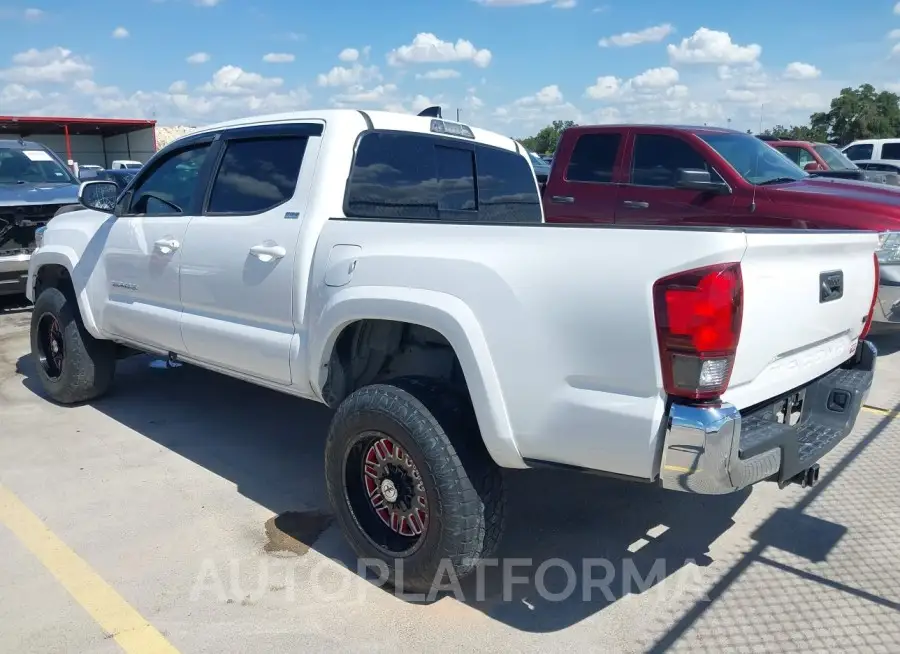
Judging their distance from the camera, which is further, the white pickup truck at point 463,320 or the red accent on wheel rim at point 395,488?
the red accent on wheel rim at point 395,488

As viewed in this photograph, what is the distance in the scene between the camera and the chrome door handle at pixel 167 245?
4.32 metres

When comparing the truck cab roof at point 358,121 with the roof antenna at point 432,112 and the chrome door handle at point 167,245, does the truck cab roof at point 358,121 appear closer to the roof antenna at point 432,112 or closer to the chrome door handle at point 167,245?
the roof antenna at point 432,112

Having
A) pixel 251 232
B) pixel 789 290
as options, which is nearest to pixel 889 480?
pixel 789 290

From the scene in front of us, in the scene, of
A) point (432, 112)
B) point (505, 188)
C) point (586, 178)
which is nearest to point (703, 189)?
point (586, 178)

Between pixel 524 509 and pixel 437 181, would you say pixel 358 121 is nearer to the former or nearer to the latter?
pixel 437 181

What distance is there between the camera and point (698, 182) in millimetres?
6707

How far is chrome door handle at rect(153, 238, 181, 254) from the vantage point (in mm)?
4320

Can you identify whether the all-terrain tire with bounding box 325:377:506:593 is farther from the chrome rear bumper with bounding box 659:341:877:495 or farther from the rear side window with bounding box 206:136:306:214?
the rear side window with bounding box 206:136:306:214

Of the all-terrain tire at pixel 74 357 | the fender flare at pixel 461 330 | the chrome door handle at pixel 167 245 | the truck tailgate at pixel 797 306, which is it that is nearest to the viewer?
the truck tailgate at pixel 797 306

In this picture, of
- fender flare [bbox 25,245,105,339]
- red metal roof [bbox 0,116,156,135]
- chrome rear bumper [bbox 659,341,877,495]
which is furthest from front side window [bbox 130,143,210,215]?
red metal roof [bbox 0,116,156,135]

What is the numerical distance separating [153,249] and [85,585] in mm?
1996

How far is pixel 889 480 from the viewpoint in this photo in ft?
14.2

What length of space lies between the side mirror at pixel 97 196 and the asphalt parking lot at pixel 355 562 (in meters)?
1.51

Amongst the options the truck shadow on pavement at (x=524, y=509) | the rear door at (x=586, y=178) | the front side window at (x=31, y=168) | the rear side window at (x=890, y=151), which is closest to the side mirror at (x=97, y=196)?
the truck shadow on pavement at (x=524, y=509)
